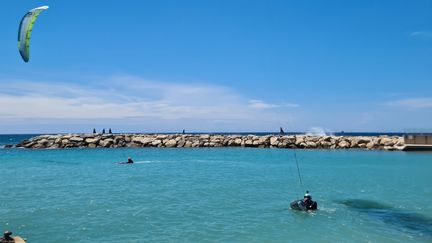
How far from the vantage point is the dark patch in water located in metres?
17.2

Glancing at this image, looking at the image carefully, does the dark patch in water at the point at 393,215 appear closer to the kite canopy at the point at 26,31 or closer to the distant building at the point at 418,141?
the kite canopy at the point at 26,31

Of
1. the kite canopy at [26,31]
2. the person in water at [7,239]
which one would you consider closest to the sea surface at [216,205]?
the person in water at [7,239]

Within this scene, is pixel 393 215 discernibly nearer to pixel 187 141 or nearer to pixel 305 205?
pixel 305 205

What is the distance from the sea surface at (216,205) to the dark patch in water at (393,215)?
45 millimetres

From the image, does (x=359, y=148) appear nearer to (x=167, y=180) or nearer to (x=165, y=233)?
(x=167, y=180)

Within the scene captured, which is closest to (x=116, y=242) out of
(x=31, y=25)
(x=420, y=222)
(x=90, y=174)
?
(x=31, y=25)

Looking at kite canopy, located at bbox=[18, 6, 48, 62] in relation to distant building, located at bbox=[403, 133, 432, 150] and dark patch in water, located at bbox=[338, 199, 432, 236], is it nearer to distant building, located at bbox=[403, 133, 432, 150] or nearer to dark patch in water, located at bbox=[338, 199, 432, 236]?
dark patch in water, located at bbox=[338, 199, 432, 236]

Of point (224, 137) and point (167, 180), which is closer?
point (167, 180)

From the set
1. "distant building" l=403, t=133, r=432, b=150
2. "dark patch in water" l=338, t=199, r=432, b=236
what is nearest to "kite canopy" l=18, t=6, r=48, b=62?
"dark patch in water" l=338, t=199, r=432, b=236

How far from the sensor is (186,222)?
58.7 ft

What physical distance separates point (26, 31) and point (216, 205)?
39.9ft

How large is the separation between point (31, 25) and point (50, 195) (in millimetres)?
12569

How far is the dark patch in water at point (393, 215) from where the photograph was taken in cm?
1717

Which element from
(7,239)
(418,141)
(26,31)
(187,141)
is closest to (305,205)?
(7,239)
